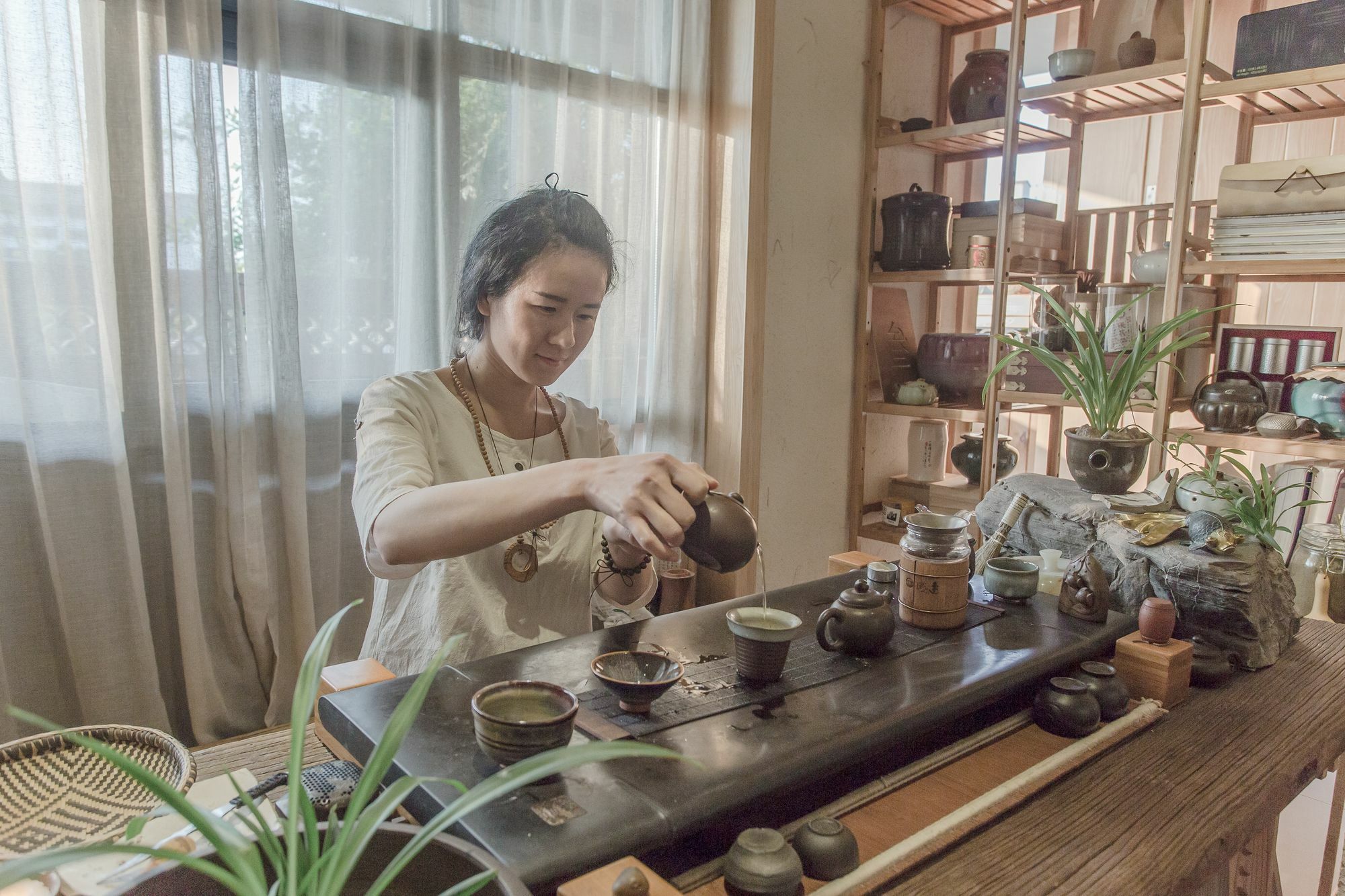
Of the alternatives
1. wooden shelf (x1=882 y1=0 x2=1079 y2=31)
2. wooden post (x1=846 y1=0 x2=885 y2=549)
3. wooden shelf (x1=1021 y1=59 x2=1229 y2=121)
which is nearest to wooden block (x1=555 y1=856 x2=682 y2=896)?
wooden shelf (x1=1021 y1=59 x2=1229 y2=121)

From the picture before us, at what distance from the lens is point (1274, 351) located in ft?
8.52

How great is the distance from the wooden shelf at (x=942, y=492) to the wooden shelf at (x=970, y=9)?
180cm

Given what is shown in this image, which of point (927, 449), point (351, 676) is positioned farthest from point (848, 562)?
point (927, 449)

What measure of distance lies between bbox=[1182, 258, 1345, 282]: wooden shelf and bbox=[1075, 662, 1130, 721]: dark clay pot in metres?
1.61

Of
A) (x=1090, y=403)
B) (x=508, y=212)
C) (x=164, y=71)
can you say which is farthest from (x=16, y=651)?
A: (x=1090, y=403)

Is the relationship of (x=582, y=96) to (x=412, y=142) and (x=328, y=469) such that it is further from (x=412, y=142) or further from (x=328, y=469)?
(x=328, y=469)

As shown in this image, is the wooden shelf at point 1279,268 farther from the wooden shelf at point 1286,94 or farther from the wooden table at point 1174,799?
the wooden table at point 1174,799

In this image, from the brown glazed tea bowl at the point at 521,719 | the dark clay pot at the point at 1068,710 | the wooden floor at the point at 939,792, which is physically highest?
the brown glazed tea bowl at the point at 521,719

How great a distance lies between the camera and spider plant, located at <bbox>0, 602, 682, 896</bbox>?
571 millimetres

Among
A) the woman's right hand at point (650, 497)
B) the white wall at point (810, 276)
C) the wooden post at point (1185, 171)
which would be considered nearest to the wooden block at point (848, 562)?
the woman's right hand at point (650, 497)

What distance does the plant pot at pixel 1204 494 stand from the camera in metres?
1.74

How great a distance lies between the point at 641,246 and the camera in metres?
3.03

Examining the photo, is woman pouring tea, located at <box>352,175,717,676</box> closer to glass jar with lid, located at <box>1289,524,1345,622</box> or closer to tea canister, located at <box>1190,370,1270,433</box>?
glass jar with lid, located at <box>1289,524,1345,622</box>

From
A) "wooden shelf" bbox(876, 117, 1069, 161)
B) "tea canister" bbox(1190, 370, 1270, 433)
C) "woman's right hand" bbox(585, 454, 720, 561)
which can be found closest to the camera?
"woman's right hand" bbox(585, 454, 720, 561)
